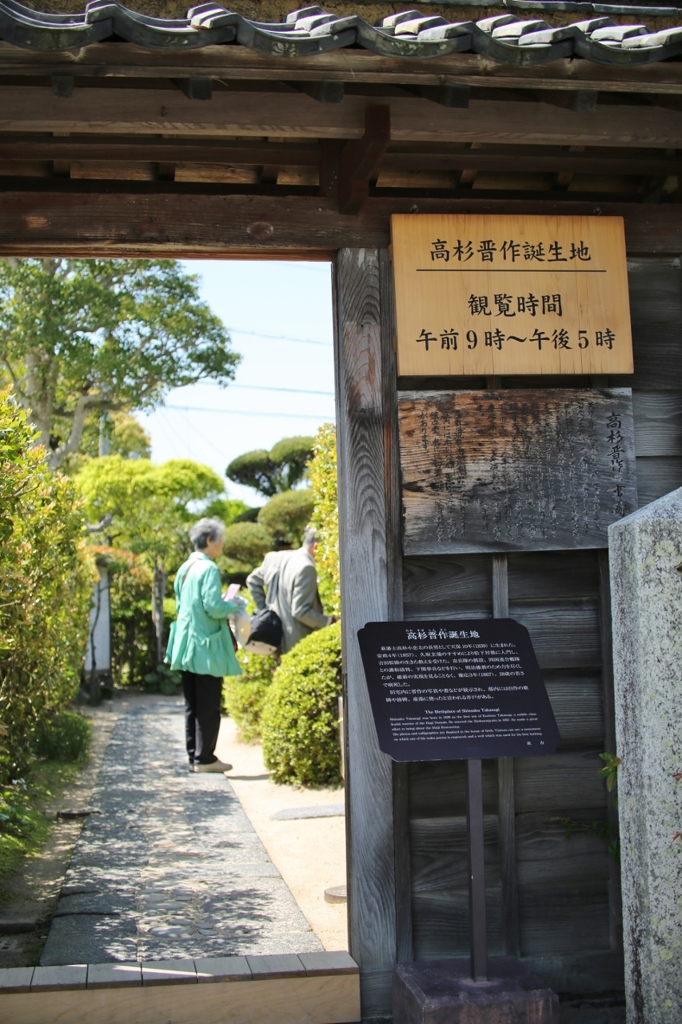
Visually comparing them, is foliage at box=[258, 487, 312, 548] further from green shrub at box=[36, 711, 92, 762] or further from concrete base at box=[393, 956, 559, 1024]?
concrete base at box=[393, 956, 559, 1024]

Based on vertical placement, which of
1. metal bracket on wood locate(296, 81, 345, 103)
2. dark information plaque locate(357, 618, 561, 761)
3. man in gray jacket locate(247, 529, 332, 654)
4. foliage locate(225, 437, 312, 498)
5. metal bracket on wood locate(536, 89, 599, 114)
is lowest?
dark information plaque locate(357, 618, 561, 761)

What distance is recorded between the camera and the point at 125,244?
396 cm

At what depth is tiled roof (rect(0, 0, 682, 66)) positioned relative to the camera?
270cm

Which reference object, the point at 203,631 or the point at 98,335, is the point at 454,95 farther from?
the point at 98,335

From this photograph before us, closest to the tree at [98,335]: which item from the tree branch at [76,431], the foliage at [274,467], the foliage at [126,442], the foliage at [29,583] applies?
the tree branch at [76,431]

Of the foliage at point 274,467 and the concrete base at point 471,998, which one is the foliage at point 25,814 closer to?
the concrete base at point 471,998

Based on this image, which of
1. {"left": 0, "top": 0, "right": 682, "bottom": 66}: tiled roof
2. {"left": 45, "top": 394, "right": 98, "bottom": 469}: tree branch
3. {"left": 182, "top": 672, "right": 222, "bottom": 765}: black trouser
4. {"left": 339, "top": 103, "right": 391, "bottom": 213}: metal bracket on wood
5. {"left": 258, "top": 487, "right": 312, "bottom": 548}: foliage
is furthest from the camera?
{"left": 258, "top": 487, "right": 312, "bottom": 548}: foliage

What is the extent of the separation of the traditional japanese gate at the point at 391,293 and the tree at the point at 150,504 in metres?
14.2

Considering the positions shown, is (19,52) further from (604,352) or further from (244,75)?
(604,352)

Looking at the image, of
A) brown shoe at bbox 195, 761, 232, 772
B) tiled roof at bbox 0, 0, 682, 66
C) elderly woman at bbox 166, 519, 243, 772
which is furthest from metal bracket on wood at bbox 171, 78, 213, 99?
brown shoe at bbox 195, 761, 232, 772

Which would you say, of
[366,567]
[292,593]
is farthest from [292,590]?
[366,567]

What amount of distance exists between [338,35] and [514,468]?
1801 mm

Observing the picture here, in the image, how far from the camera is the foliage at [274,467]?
2494 cm

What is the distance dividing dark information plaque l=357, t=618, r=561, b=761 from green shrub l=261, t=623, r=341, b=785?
3.65 metres
